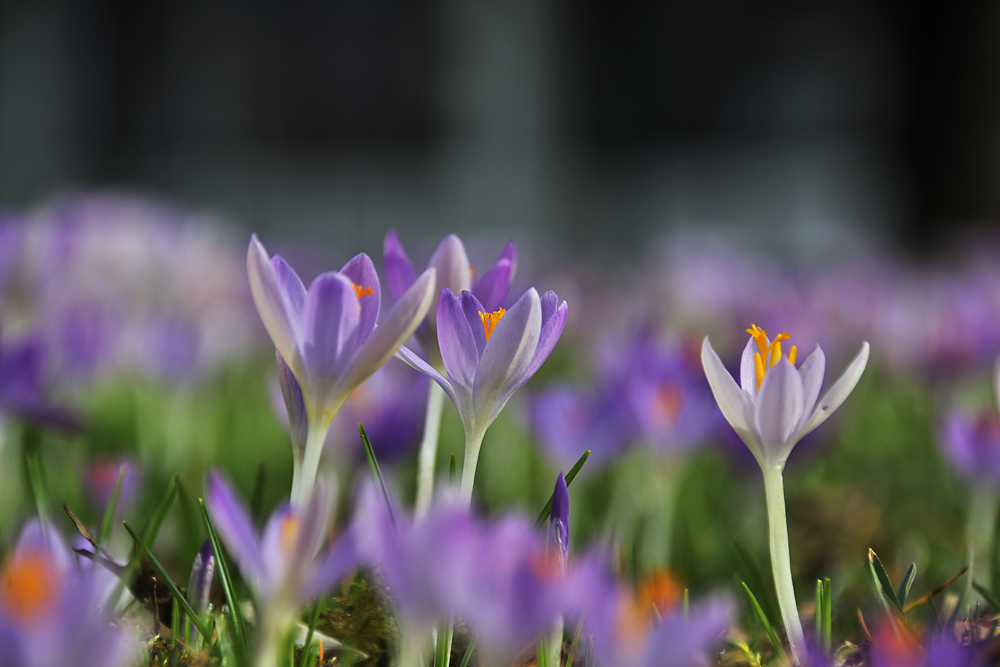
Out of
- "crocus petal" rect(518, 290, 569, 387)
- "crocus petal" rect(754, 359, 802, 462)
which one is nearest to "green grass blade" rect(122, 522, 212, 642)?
"crocus petal" rect(518, 290, 569, 387)

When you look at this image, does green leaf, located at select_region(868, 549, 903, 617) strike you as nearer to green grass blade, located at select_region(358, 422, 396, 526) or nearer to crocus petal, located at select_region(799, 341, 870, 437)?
crocus petal, located at select_region(799, 341, 870, 437)

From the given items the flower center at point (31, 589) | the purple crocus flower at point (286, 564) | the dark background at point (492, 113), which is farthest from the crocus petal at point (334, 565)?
the dark background at point (492, 113)

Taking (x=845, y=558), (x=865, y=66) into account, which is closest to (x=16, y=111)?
(x=865, y=66)

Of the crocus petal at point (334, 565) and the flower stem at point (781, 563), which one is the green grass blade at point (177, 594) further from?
the flower stem at point (781, 563)

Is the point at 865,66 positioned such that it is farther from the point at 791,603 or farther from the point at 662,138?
the point at 791,603

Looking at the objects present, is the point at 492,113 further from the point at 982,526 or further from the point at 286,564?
the point at 286,564
